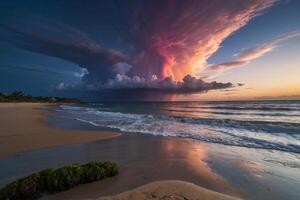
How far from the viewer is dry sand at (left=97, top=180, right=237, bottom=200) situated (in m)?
3.76

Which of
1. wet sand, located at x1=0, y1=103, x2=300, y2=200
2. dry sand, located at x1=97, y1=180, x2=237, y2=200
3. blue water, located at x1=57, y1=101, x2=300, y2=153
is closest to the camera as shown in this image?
dry sand, located at x1=97, y1=180, x2=237, y2=200

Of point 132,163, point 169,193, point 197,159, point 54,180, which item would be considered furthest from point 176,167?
point 54,180

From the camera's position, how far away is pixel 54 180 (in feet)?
13.9

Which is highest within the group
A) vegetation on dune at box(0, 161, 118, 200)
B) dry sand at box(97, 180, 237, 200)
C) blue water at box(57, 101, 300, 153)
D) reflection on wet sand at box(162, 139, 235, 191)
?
vegetation on dune at box(0, 161, 118, 200)

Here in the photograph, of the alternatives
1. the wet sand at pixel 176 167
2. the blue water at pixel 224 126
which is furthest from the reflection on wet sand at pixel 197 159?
the blue water at pixel 224 126

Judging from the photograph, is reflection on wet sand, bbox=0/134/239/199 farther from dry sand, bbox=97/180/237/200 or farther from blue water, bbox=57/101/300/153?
blue water, bbox=57/101/300/153

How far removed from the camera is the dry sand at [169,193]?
148 inches

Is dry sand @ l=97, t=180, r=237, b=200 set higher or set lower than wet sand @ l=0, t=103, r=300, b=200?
higher

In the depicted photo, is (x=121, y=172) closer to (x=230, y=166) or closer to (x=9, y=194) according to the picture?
(x=9, y=194)

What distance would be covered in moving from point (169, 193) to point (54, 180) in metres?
2.40

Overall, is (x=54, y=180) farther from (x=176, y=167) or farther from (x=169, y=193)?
(x=176, y=167)

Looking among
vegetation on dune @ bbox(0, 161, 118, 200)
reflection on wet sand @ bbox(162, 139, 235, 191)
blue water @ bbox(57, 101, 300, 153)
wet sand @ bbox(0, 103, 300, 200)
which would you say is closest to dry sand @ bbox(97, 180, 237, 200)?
wet sand @ bbox(0, 103, 300, 200)

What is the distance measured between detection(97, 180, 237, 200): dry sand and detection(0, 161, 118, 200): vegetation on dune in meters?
1.01

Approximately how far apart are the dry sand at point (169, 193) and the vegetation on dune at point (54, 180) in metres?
1.01
